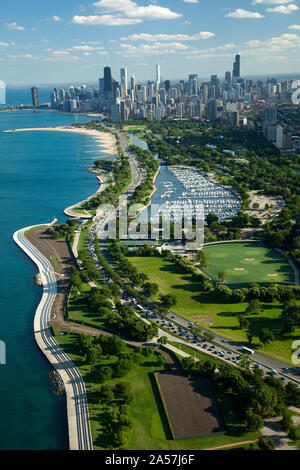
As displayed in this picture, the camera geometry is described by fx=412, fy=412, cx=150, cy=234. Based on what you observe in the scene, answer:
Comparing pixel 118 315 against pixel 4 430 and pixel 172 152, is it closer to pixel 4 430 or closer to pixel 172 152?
pixel 4 430

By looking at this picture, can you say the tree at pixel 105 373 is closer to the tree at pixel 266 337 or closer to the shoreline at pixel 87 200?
the tree at pixel 266 337

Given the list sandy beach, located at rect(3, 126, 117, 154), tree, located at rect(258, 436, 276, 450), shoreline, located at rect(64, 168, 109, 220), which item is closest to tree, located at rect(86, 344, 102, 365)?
tree, located at rect(258, 436, 276, 450)

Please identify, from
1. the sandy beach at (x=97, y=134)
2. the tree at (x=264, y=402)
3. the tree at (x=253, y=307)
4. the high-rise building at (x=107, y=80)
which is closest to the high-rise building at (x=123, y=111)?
the sandy beach at (x=97, y=134)

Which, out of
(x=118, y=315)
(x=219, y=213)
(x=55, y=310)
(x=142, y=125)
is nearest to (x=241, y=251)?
(x=219, y=213)

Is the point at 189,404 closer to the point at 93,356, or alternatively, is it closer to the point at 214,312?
the point at 93,356

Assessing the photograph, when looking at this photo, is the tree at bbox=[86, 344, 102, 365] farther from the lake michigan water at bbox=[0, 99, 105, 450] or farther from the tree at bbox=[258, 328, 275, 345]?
the tree at bbox=[258, 328, 275, 345]
